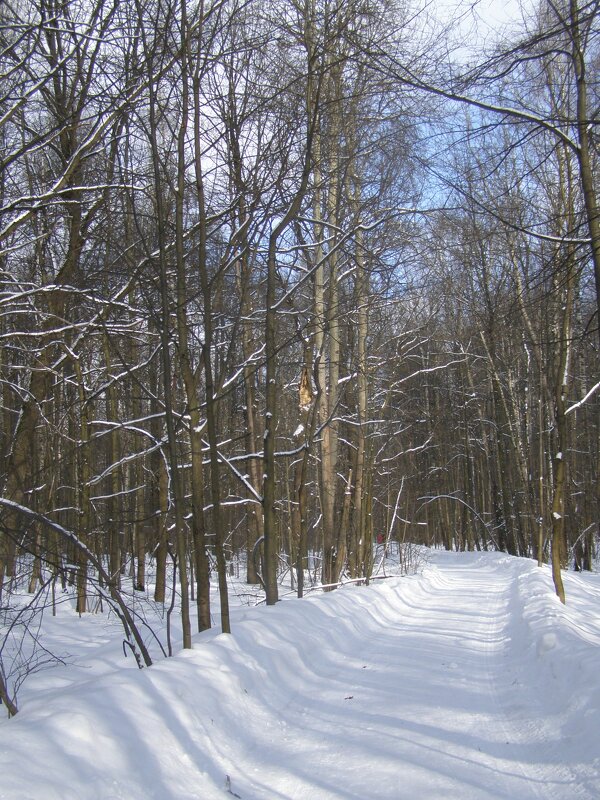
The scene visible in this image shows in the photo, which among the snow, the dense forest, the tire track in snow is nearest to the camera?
the snow

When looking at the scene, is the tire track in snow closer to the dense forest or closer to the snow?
the snow

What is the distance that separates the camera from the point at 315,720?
16.8 ft

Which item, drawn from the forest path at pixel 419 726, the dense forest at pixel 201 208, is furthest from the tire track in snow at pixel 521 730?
the dense forest at pixel 201 208

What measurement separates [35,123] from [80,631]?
28.4 feet

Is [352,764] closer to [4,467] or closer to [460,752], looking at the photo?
[460,752]

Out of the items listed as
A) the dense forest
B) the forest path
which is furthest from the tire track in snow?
the dense forest

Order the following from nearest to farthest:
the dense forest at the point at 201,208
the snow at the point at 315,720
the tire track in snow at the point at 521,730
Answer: the snow at the point at 315,720, the tire track in snow at the point at 521,730, the dense forest at the point at 201,208

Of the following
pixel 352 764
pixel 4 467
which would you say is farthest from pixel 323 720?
pixel 4 467

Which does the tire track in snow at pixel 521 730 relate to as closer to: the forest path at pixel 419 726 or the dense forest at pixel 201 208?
the forest path at pixel 419 726

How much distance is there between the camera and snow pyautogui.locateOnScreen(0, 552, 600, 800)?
359cm

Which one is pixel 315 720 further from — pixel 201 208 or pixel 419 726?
pixel 201 208

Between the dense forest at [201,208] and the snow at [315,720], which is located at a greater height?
the dense forest at [201,208]

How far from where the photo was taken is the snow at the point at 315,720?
3594 mm

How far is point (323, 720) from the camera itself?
201 inches
